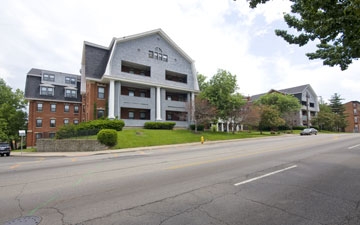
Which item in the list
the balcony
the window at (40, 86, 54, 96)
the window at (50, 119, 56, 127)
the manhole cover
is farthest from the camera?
the window at (40, 86, 54, 96)

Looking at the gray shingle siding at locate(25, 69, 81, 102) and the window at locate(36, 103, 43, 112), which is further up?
the gray shingle siding at locate(25, 69, 81, 102)

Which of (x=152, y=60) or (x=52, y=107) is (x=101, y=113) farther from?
(x=52, y=107)

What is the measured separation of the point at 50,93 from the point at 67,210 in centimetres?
4032

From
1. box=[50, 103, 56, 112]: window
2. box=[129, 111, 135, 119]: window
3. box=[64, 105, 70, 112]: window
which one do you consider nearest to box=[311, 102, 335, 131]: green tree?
box=[129, 111, 135, 119]: window

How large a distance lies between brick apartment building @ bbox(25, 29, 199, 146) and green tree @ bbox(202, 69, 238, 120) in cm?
338

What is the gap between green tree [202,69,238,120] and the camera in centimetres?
3200

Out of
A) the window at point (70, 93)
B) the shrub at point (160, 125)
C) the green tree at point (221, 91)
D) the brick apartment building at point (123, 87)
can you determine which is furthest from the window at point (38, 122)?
the green tree at point (221, 91)

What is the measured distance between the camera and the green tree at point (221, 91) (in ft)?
105

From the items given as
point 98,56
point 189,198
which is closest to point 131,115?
point 98,56

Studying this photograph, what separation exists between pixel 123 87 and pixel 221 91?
1596 centimetres

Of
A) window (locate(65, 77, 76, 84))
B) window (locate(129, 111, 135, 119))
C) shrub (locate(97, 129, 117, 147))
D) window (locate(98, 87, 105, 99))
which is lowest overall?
shrub (locate(97, 129, 117, 147))

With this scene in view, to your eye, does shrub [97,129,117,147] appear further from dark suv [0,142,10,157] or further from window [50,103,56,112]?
window [50,103,56,112]

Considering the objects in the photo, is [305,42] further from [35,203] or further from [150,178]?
[35,203]

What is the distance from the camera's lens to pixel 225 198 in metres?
4.67
